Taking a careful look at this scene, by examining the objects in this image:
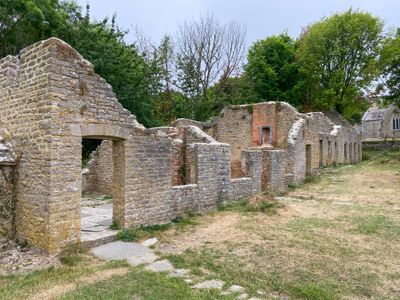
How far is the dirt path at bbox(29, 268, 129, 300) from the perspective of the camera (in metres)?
4.56

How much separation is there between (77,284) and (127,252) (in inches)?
63.0

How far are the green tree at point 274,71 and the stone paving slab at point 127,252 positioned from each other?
88.4 ft

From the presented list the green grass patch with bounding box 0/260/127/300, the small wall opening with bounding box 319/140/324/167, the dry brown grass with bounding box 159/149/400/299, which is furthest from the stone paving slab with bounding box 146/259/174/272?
the small wall opening with bounding box 319/140/324/167

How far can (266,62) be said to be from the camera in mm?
32438

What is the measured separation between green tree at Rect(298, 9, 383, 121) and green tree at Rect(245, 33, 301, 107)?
1.22 meters

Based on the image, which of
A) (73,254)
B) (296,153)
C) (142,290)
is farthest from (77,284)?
(296,153)

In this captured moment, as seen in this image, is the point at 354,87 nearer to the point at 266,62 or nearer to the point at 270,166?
the point at 266,62

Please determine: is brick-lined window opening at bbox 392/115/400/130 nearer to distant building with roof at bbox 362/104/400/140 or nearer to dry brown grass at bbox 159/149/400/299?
distant building with roof at bbox 362/104/400/140

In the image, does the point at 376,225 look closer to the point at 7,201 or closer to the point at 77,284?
the point at 77,284

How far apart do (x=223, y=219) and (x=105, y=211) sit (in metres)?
3.43

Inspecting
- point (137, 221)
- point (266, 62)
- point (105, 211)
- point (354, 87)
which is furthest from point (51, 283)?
point (354, 87)

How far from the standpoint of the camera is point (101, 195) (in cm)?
1320

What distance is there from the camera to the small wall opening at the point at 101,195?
758cm

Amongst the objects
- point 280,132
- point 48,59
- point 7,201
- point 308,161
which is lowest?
point 7,201
